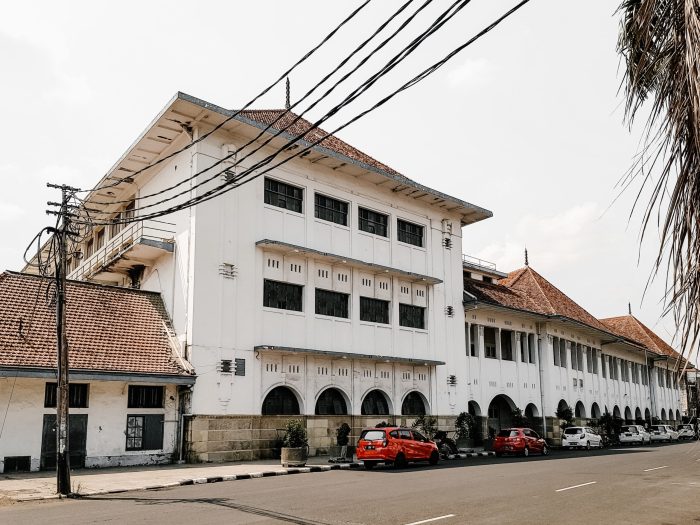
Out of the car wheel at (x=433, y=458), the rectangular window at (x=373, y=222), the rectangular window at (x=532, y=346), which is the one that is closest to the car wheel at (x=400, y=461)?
the car wheel at (x=433, y=458)

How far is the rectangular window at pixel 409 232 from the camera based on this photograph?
34938 millimetres

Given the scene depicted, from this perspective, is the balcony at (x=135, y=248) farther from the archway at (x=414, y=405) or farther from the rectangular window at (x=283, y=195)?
the archway at (x=414, y=405)

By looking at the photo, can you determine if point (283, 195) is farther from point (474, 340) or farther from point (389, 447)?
point (474, 340)

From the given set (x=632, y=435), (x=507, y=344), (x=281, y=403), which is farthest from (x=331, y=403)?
(x=632, y=435)

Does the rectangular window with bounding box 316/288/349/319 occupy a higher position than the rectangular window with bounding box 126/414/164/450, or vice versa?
the rectangular window with bounding box 316/288/349/319

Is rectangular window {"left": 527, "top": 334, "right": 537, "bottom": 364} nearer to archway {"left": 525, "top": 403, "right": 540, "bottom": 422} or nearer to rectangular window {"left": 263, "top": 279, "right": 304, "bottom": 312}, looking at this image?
archway {"left": 525, "top": 403, "right": 540, "bottom": 422}

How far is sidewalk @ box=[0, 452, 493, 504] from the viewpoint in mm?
16453

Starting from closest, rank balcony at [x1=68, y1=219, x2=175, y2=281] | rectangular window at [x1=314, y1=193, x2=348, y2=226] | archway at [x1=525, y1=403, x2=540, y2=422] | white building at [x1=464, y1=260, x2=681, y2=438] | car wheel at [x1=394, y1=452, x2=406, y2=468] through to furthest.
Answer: car wheel at [x1=394, y1=452, x2=406, y2=468] → balcony at [x1=68, y1=219, x2=175, y2=281] → rectangular window at [x1=314, y1=193, x2=348, y2=226] → white building at [x1=464, y1=260, x2=681, y2=438] → archway at [x1=525, y1=403, x2=540, y2=422]

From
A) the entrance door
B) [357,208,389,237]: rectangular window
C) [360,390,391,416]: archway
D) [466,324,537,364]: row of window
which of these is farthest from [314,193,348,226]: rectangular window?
the entrance door

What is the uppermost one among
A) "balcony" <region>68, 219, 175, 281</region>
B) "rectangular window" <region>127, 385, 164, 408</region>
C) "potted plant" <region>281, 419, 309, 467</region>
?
"balcony" <region>68, 219, 175, 281</region>

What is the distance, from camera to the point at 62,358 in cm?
1669

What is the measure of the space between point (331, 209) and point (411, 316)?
715 centimetres

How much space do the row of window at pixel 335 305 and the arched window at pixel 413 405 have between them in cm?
350

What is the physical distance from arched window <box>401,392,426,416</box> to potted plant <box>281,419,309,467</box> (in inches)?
389
